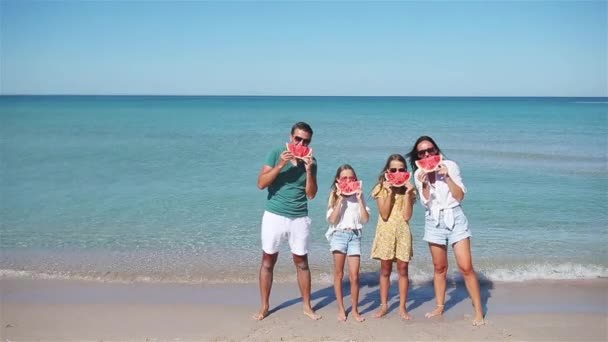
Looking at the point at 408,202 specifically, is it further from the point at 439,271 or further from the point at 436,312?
the point at 436,312

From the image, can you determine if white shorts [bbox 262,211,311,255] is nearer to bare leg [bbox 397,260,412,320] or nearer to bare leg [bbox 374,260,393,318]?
bare leg [bbox 374,260,393,318]

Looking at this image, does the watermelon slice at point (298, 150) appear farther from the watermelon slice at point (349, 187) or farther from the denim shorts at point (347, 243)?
the denim shorts at point (347, 243)

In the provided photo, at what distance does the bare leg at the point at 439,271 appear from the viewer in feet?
17.7

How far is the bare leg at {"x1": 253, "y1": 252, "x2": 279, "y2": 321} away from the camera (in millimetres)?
5480

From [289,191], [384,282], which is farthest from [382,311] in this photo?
[289,191]

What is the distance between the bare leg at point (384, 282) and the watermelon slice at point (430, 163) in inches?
43.3

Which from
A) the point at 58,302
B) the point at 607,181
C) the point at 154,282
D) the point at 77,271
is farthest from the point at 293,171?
the point at 607,181

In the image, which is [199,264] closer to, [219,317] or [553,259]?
[219,317]

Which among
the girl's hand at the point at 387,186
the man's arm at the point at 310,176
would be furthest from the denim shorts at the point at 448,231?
the man's arm at the point at 310,176

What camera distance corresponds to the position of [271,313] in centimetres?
584

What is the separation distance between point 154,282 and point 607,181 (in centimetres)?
1269

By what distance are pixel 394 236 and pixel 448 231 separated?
0.56 meters

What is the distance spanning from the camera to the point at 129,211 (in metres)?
10.9

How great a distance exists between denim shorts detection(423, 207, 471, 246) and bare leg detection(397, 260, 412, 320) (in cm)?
41
